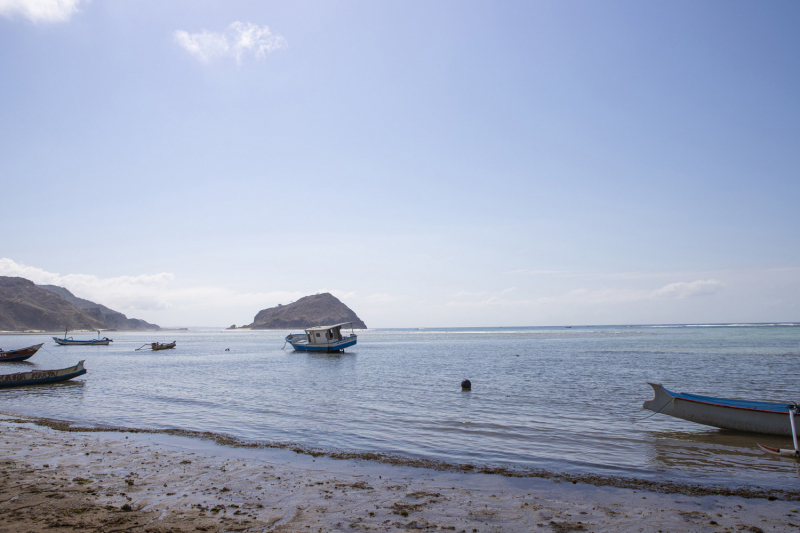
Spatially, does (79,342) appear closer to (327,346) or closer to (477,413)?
(327,346)

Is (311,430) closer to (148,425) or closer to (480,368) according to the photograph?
(148,425)

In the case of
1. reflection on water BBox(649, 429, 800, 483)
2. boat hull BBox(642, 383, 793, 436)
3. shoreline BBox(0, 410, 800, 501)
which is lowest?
reflection on water BBox(649, 429, 800, 483)

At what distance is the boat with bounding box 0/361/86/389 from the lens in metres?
25.5

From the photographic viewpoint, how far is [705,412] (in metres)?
14.4

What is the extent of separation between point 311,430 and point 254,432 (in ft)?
5.87

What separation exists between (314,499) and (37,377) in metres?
27.3

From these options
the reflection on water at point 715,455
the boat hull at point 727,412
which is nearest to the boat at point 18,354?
the boat hull at point 727,412

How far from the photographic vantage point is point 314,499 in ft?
26.3

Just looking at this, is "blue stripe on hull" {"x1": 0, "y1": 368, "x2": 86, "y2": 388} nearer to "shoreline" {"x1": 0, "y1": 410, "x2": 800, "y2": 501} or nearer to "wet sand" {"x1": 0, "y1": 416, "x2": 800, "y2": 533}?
"shoreline" {"x1": 0, "y1": 410, "x2": 800, "y2": 501}

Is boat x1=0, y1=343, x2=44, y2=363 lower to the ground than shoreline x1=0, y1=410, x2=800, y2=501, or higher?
higher

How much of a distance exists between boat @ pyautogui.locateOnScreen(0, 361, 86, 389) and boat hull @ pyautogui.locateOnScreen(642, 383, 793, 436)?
102 feet

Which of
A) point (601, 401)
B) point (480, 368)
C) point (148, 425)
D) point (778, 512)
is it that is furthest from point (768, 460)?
point (480, 368)

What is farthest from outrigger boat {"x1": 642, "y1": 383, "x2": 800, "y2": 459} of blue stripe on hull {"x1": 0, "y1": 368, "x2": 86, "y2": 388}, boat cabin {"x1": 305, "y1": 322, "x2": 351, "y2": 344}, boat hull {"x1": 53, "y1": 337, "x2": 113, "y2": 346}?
boat hull {"x1": 53, "y1": 337, "x2": 113, "y2": 346}

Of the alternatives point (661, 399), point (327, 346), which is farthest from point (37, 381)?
point (327, 346)
